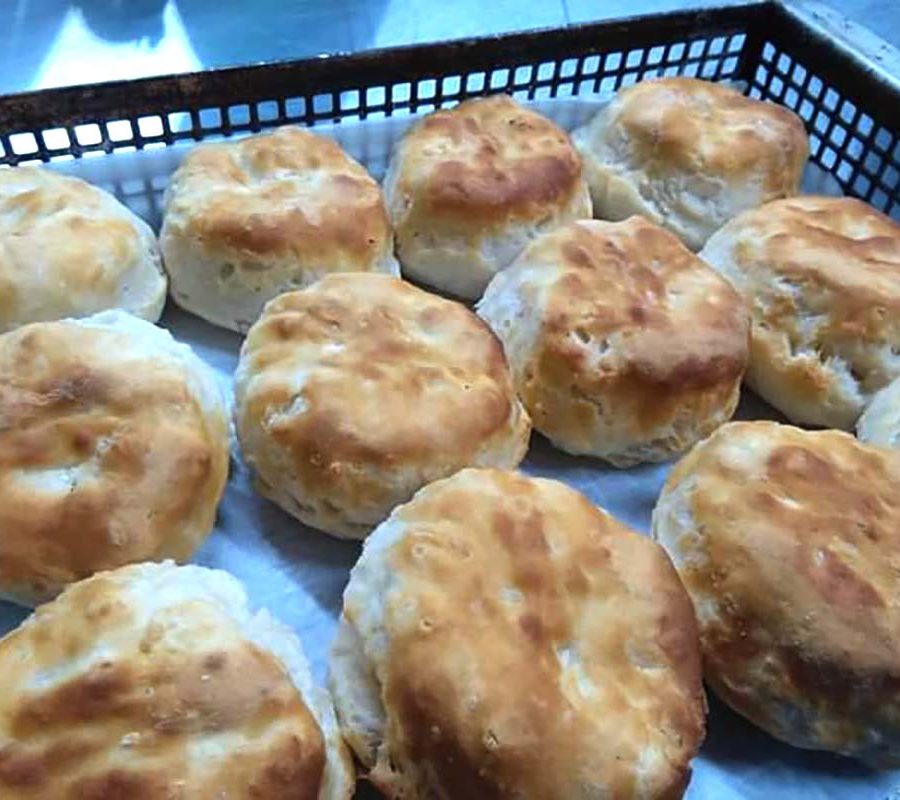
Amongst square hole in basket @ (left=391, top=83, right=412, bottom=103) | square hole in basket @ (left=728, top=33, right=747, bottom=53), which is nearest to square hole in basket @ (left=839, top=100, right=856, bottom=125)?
square hole in basket @ (left=728, top=33, right=747, bottom=53)

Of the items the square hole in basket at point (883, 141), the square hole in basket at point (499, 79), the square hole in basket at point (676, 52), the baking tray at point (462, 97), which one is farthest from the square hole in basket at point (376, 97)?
the square hole in basket at point (883, 141)

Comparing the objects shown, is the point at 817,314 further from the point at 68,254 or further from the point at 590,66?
the point at 68,254

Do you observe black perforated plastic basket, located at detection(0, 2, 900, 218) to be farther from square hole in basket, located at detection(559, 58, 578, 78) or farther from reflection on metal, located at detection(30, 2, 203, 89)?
reflection on metal, located at detection(30, 2, 203, 89)

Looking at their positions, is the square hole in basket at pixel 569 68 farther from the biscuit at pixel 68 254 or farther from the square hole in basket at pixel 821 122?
the biscuit at pixel 68 254

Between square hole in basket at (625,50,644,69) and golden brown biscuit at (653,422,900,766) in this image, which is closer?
golden brown biscuit at (653,422,900,766)

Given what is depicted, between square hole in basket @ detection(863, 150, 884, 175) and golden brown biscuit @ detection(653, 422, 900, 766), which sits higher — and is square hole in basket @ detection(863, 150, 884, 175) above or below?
above

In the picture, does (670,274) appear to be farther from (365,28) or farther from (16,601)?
(365,28)
